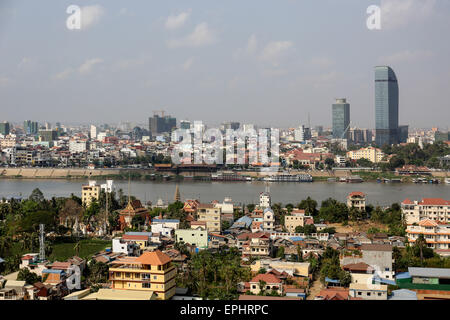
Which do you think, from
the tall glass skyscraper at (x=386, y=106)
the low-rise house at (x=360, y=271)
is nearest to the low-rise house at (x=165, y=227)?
the low-rise house at (x=360, y=271)

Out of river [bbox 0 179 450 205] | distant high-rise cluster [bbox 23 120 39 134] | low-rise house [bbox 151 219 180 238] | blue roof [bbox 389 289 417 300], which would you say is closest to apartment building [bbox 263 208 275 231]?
low-rise house [bbox 151 219 180 238]

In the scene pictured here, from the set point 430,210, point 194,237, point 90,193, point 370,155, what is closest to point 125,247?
point 194,237

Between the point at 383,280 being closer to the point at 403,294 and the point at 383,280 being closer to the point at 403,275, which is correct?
the point at 403,275

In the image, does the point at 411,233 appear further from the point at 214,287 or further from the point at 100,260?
the point at 100,260

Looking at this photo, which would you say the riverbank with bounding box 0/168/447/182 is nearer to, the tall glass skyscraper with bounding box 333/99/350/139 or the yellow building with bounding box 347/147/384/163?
the yellow building with bounding box 347/147/384/163

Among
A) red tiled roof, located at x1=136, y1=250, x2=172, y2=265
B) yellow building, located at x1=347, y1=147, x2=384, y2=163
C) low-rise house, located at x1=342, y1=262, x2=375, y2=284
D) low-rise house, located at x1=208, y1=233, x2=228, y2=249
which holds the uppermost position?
yellow building, located at x1=347, y1=147, x2=384, y2=163
